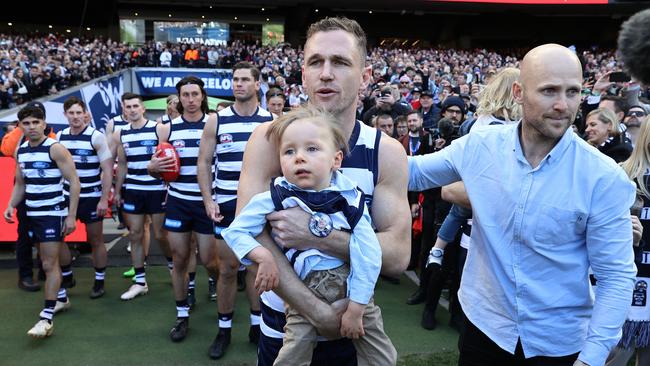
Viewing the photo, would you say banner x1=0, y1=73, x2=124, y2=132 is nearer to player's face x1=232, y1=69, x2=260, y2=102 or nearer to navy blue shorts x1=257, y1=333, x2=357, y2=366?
player's face x1=232, y1=69, x2=260, y2=102

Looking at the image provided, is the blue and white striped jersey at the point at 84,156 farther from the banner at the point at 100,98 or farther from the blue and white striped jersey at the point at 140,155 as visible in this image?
the banner at the point at 100,98

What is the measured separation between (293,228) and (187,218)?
3075 mm

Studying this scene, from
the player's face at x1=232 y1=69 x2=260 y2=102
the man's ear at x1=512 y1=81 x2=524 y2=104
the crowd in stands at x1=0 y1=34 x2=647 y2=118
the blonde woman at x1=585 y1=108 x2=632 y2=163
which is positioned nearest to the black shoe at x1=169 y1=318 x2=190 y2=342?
the player's face at x1=232 y1=69 x2=260 y2=102

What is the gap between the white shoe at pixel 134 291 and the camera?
559 cm

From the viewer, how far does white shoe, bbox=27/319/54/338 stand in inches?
176

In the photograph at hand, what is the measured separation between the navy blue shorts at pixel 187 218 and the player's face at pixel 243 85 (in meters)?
1.03

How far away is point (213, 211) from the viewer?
4.36 metres

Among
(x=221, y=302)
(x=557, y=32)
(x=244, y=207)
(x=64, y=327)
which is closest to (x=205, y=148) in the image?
(x=221, y=302)

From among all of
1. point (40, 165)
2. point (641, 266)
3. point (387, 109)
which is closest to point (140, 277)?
point (40, 165)

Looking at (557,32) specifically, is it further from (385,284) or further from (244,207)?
(244,207)

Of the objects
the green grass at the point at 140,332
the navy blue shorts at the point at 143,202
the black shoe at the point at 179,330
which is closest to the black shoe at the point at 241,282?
the green grass at the point at 140,332

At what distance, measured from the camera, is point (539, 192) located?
80.9 inches

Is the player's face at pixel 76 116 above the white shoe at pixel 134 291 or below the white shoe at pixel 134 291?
above

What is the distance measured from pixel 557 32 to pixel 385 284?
40.2 m
